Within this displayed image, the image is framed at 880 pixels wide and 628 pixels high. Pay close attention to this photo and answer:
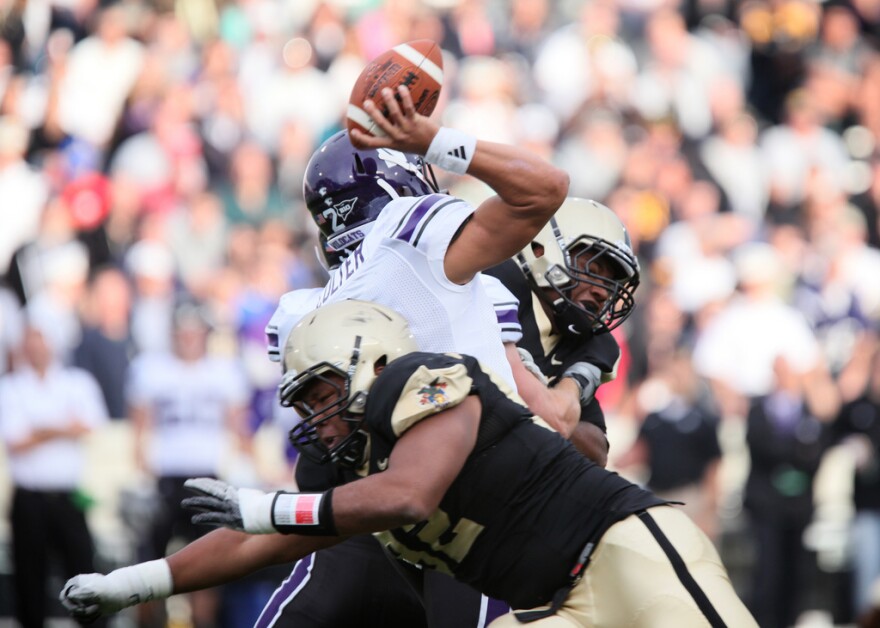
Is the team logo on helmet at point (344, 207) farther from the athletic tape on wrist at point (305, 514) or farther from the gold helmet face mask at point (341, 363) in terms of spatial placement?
the athletic tape on wrist at point (305, 514)

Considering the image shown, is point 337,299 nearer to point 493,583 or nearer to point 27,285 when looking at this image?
point 493,583

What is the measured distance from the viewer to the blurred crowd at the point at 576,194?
→ 10.8 m

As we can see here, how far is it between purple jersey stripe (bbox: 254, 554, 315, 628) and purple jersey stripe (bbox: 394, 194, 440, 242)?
1.33 metres

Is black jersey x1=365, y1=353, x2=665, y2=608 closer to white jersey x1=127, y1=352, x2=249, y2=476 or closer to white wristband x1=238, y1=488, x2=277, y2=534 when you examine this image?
white wristband x1=238, y1=488, x2=277, y2=534

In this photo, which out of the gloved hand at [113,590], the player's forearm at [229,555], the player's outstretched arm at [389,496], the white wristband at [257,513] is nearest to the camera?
the player's outstretched arm at [389,496]

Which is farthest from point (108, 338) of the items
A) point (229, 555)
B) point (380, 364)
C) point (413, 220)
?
point (380, 364)

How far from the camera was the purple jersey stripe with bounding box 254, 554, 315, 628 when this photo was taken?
16.1ft

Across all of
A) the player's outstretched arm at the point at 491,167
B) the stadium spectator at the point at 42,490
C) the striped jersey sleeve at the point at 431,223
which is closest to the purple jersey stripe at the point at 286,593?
the striped jersey sleeve at the point at 431,223

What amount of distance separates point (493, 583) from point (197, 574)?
0.91 m

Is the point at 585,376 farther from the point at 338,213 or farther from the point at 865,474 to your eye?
the point at 865,474

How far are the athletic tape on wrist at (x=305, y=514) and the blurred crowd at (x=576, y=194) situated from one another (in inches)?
238

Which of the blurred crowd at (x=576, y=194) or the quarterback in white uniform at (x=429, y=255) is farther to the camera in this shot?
the blurred crowd at (x=576, y=194)

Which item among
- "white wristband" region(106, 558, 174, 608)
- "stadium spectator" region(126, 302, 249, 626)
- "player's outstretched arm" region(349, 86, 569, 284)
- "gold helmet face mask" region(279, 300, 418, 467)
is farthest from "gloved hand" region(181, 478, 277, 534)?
"stadium spectator" region(126, 302, 249, 626)

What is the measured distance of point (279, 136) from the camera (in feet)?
44.1
